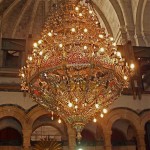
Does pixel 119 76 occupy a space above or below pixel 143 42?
below

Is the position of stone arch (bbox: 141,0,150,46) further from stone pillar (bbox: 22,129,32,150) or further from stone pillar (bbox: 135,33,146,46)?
stone pillar (bbox: 22,129,32,150)

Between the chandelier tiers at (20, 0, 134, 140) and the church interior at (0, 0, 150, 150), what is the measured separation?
1.22ft

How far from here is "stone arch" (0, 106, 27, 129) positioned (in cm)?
915

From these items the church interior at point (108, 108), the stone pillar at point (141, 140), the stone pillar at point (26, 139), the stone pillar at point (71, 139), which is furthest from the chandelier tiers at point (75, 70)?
the stone pillar at point (141, 140)

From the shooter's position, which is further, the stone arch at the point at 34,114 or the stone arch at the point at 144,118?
the stone arch at the point at 144,118

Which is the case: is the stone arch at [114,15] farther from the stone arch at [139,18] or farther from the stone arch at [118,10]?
the stone arch at [139,18]

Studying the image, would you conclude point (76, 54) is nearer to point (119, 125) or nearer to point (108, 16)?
point (119, 125)

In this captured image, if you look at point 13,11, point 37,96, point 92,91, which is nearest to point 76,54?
point 92,91

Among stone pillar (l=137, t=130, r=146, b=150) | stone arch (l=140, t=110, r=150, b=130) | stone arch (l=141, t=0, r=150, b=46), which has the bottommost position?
stone pillar (l=137, t=130, r=146, b=150)

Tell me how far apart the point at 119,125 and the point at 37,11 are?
9.42m

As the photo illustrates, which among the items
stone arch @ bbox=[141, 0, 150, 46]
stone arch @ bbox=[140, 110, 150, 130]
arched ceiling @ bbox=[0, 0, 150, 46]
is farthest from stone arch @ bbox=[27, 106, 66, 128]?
stone arch @ bbox=[141, 0, 150, 46]

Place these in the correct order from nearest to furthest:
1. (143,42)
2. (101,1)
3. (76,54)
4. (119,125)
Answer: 1. (76,54)
2. (119,125)
3. (143,42)
4. (101,1)

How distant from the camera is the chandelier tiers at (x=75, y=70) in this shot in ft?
20.5

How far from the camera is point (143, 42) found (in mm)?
13492
